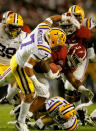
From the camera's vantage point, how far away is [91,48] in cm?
545

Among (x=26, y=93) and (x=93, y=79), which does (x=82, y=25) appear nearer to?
(x=26, y=93)

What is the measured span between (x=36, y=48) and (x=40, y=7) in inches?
239

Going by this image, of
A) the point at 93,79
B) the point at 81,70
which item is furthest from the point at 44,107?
the point at 93,79

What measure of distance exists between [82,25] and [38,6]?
14.4ft

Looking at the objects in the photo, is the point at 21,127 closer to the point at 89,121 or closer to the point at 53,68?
the point at 53,68

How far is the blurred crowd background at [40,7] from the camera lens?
9336 millimetres

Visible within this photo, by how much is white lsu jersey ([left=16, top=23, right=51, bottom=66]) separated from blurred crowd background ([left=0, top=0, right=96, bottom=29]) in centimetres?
528

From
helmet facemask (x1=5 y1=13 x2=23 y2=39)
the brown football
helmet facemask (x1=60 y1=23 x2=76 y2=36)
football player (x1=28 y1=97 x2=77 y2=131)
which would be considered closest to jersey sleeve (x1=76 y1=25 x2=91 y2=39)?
helmet facemask (x1=60 y1=23 x2=76 y2=36)

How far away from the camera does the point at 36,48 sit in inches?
150

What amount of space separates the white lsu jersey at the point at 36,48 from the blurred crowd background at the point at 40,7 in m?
5.28

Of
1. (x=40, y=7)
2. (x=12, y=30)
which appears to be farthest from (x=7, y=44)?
(x=40, y=7)

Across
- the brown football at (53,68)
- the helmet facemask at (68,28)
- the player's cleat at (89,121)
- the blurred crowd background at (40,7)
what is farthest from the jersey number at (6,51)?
the blurred crowd background at (40,7)

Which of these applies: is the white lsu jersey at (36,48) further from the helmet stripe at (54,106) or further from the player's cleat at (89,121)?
the player's cleat at (89,121)

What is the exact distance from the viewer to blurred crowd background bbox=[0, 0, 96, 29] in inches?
368
